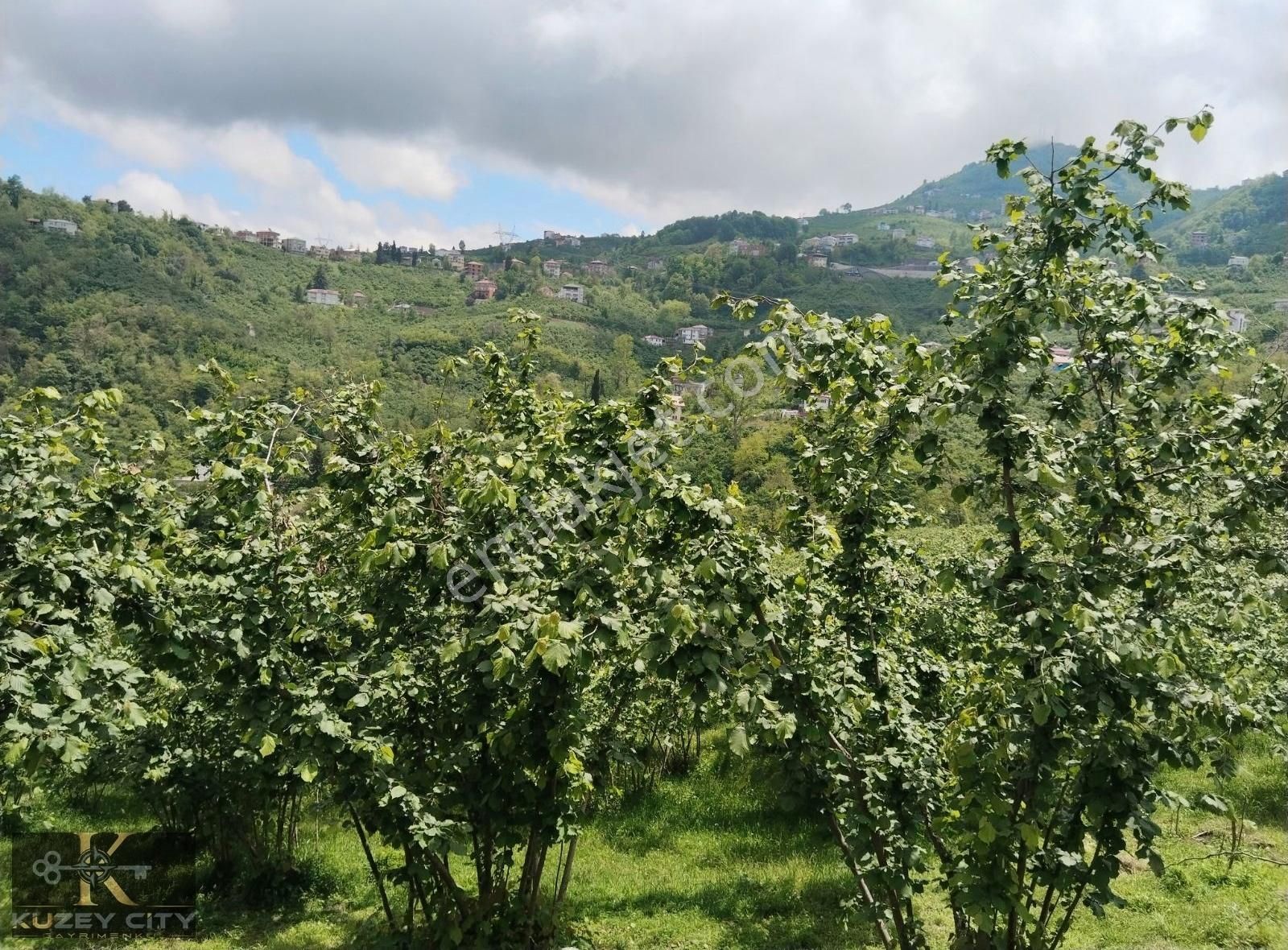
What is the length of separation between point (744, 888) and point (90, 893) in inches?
243

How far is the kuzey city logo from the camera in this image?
A: 6.64 metres

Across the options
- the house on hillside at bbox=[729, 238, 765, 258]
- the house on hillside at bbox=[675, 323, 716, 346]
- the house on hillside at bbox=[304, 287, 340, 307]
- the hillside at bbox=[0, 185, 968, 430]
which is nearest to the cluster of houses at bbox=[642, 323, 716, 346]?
the house on hillside at bbox=[675, 323, 716, 346]

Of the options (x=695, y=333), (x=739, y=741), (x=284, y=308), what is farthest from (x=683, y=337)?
(x=739, y=741)

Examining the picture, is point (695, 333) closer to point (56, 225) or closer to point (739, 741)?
point (56, 225)

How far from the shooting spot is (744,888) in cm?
825

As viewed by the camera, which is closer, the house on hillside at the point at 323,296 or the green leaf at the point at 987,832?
the green leaf at the point at 987,832

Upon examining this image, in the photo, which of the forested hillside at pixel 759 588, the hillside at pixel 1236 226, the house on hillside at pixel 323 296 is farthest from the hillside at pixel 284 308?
the forested hillside at pixel 759 588

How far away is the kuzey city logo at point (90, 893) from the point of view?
6.64m

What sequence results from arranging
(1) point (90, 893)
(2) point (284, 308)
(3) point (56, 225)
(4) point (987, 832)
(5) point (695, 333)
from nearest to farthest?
(4) point (987, 832) → (1) point (90, 893) → (5) point (695, 333) → (3) point (56, 225) → (2) point (284, 308)

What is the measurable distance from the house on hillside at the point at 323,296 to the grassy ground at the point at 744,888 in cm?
9280

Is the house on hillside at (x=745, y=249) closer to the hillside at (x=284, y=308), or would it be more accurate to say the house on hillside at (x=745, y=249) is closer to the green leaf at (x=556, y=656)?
the hillside at (x=284, y=308)

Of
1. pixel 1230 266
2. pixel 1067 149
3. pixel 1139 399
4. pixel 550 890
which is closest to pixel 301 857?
pixel 550 890

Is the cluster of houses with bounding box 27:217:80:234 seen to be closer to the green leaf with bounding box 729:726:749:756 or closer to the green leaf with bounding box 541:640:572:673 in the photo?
the green leaf with bounding box 541:640:572:673

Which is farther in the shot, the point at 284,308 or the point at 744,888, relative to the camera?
the point at 284,308
